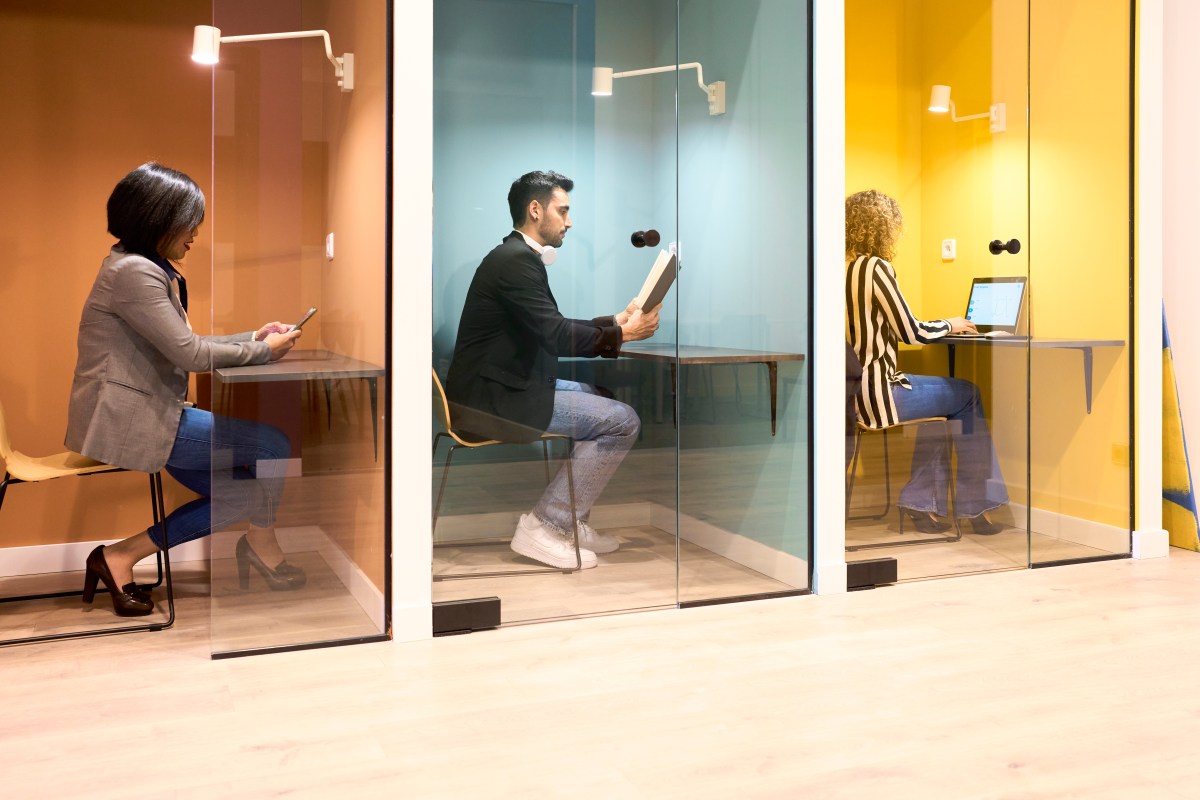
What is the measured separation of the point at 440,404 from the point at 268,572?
0.66m

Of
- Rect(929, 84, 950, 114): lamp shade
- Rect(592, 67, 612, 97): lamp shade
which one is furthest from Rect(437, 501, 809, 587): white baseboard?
Rect(929, 84, 950, 114): lamp shade

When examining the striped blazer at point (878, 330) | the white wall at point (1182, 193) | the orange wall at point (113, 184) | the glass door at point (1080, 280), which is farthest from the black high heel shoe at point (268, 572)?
the white wall at point (1182, 193)

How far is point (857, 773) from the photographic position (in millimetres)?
2104

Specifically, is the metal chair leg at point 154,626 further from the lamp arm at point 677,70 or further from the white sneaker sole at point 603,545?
the lamp arm at point 677,70

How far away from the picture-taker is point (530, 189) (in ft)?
10.1

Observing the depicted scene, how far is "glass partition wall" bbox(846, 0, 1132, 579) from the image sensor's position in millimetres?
3803

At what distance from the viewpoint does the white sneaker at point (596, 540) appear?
328cm

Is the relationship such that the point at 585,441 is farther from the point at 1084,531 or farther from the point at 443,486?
the point at 1084,531

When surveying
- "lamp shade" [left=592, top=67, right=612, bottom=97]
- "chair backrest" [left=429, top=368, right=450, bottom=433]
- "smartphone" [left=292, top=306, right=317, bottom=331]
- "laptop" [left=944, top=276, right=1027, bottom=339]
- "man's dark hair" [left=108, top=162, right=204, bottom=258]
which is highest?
"lamp shade" [left=592, top=67, right=612, bottom=97]

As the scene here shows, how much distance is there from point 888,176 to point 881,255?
0.28m

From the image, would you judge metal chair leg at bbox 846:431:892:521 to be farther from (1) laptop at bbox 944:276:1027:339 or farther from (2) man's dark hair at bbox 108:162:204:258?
(2) man's dark hair at bbox 108:162:204:258

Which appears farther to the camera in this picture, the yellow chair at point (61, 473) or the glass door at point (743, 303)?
the glass door at point (743, 303)

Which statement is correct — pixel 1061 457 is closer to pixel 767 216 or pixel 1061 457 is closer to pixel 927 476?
pixel 927 476

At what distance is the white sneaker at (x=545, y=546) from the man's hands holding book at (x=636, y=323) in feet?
2.07
